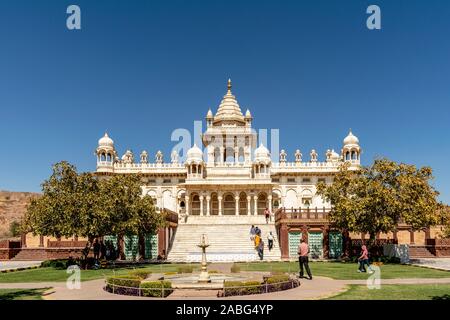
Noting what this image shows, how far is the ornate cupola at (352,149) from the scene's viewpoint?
74688 mm

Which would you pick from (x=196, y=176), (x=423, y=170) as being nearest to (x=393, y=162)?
(x=423, y=170)

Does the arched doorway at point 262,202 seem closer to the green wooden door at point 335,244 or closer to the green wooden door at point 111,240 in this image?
the green wooden door at point 335,244

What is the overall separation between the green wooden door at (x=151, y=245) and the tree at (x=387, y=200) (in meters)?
15.7

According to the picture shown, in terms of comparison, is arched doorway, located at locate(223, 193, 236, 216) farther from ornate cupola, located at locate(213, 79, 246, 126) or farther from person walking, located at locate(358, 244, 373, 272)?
person walking, located at locate(358, 244, 373, 272)

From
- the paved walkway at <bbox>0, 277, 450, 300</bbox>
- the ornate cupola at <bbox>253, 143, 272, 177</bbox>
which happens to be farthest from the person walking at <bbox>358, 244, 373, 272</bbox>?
the ornate cupola at <bbox>253, 143, 272, 177</bbox>

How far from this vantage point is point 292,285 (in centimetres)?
1995

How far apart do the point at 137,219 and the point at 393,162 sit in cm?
1923

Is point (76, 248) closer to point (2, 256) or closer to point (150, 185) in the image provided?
point (2, 256)

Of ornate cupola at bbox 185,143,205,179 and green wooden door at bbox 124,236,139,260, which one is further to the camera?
ornate cupola at bbox 185,143,205,179

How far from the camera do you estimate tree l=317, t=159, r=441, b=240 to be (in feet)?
117

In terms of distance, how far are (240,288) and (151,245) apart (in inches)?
1062

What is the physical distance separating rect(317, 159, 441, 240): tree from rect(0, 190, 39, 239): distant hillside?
68.8m

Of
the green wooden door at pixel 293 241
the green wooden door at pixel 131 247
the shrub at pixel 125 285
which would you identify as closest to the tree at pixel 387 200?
the green wooden door at pixel 293 241
